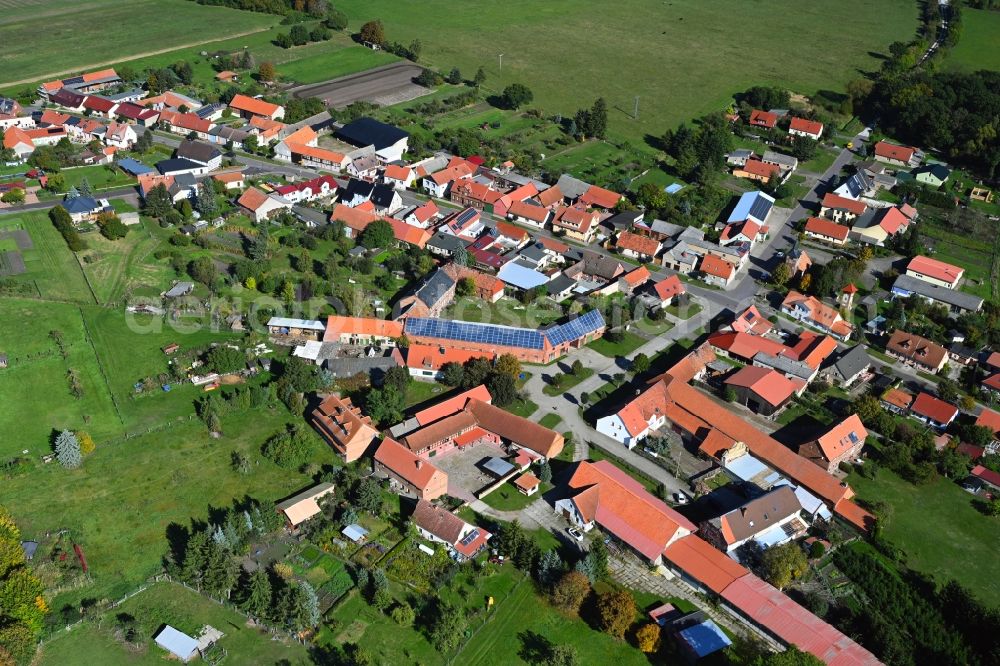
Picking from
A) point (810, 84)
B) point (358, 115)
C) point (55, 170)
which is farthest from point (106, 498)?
point (810, 84)

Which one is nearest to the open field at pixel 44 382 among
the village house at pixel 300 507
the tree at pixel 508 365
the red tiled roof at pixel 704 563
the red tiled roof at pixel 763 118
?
the village house at pixel 300 507

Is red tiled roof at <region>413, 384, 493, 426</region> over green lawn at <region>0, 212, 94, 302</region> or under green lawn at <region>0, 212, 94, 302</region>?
over

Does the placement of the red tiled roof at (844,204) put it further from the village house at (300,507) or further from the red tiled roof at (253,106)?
the red tiled roof at (253,106)

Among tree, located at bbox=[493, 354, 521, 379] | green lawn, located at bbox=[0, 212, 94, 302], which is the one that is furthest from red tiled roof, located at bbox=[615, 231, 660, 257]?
green lawn, located at bbox=[0, 212, 94, 302]

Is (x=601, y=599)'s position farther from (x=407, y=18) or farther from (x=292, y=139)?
(x=407, y=18)

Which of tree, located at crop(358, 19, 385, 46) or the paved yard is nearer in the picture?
the paved yard

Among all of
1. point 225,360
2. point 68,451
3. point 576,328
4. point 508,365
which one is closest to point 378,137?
point 576,328

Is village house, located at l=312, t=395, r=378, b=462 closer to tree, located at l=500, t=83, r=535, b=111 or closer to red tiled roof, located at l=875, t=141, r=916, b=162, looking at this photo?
tree, located at l=500, t=83, r=535, b=111
